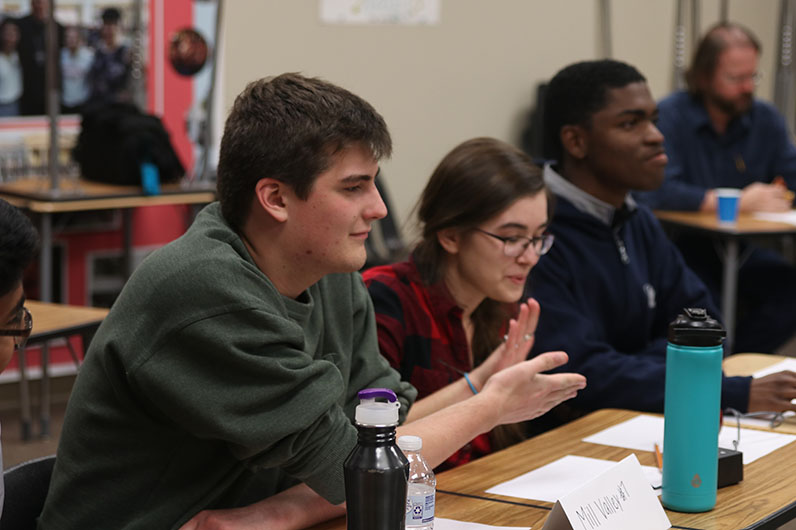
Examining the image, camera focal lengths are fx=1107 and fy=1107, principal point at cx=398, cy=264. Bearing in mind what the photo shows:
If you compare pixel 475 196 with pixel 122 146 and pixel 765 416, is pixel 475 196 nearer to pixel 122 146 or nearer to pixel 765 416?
pixel 765 416

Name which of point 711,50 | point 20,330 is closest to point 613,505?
point 20,330

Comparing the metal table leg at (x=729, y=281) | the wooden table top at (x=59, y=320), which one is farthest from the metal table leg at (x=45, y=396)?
the metal table leg at (x=729, y=281)

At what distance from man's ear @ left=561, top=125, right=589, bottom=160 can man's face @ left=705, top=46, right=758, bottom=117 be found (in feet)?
7.86

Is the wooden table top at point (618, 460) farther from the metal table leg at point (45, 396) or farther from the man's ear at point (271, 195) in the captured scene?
the metal table leg at point (45, 396)

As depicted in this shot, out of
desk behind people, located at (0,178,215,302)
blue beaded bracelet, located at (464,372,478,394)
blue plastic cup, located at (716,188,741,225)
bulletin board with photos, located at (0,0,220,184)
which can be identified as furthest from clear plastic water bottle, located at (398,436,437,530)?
bulletin board with photos, located at (0,0,220,184)

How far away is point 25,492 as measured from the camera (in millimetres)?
1636

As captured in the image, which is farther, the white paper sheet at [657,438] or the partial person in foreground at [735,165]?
the partial person in foreground at [735,165]

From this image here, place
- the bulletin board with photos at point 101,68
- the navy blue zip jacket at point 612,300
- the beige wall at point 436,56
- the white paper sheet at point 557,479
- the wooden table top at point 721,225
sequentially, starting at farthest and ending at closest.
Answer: the beige wall at point 436,56, the bulletin board with photos at point 101,68, the wooden table top at point 721,225, the navy blue zip jacket at point 612,300, the white paper sheet at point 557,479

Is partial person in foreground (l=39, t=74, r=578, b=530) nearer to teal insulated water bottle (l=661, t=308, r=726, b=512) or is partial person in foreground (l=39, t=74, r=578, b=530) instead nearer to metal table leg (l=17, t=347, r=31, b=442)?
teal insulated water bottle (l=661, t=308, r=726, b=512)

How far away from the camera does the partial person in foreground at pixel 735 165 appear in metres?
4.89

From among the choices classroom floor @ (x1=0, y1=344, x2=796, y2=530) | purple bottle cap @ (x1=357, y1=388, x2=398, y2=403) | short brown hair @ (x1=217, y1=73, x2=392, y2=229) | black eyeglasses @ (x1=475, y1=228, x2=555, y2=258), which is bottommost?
classroom floor @ (x1=0, y1=344, x2=796, y2=530)

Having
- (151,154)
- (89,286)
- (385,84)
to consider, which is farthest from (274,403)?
(385,84)

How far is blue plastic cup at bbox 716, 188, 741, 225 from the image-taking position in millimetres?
4570

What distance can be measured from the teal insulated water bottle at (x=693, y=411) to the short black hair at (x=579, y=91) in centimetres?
A: 141
